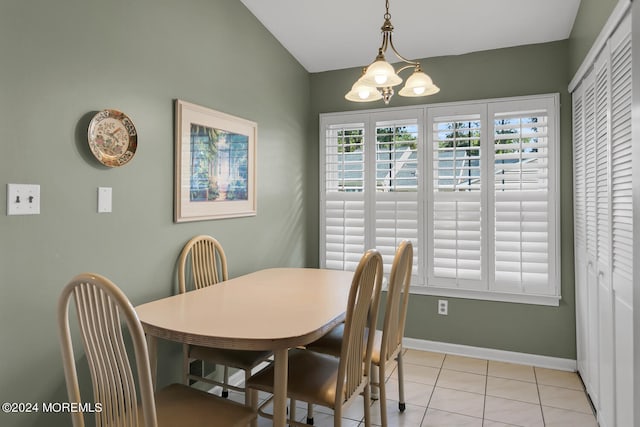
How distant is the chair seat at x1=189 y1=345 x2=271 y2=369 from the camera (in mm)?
2051

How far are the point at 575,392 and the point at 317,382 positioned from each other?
1933mm

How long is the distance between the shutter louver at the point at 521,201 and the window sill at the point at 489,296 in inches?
2.4

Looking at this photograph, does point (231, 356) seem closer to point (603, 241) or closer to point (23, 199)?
point (23, 199)

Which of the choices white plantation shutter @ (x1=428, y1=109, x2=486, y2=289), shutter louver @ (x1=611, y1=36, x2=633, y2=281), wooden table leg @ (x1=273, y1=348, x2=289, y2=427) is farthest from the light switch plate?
white plantation shutter @ (x1=428, y1=109, x2=486, y2=289)

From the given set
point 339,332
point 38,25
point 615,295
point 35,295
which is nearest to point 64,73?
point 38,25

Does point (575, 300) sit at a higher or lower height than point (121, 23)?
lower

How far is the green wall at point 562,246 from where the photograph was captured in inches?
118

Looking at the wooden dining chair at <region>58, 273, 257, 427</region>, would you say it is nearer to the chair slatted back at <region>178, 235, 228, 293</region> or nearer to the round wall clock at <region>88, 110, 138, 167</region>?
the round wall clock at <region>88, 110, 138, 167</region>

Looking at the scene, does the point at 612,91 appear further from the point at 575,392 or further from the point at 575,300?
the point at 575,392

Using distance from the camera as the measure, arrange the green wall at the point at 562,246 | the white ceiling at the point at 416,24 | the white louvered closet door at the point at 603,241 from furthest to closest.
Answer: the green wall at the point at 562,246
the white ceiling at the point at 416,24
the white louvered closet door at the point at 603,241

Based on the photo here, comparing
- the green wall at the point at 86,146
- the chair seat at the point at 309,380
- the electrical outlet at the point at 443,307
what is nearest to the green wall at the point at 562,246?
the electrical outlet at the point at 443,307

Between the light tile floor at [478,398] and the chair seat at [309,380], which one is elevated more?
the chair seat at [309,380]

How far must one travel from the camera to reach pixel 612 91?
1.89 meters

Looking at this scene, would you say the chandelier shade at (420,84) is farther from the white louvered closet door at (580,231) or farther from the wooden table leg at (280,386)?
the wooden table leg at (280,386)
